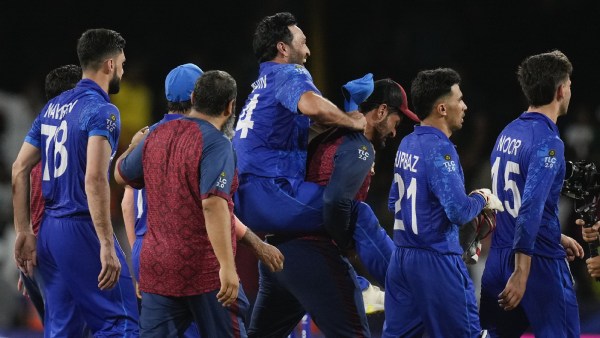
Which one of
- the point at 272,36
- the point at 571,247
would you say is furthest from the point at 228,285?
the point at 571,247

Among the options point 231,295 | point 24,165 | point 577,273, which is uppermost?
Answer: point 24,165

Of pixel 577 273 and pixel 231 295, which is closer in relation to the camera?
pixel 231 295

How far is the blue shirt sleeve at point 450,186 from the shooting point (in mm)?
5445

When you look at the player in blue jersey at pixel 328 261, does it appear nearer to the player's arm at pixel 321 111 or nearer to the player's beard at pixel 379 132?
the player's arm at pixel 321 111

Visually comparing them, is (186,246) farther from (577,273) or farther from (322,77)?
(322,77)

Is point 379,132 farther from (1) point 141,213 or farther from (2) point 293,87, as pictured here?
(1) point 141,213

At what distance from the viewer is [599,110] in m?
11.7

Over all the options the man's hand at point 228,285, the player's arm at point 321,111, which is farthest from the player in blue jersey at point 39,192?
the player's arm at point 321,111

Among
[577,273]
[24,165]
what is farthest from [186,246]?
[577,273]

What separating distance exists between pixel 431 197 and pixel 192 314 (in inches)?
54.9

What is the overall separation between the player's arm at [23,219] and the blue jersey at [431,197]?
83.0 inches

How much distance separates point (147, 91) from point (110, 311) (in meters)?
6.12

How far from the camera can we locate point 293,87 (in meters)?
5.79

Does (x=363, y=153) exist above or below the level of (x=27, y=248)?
above
